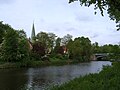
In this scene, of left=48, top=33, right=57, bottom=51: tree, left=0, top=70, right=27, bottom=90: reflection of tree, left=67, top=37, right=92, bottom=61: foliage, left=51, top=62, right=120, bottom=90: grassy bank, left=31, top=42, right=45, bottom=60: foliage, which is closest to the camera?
left=51, top=62, right=120, bottom=90: grassy bank

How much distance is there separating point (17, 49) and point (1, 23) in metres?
27.6

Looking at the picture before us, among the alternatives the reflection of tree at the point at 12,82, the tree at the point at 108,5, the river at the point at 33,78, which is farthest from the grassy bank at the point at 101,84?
the reflection of tree at the point at 12,82

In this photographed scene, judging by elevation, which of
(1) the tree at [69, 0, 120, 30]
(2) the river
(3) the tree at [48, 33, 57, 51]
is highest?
(3) the tree at [48, 33, 57, 51]

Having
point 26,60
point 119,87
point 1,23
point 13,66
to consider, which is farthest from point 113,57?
point 1,23

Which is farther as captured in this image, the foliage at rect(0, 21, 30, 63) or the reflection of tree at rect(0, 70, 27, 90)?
the foliage at rect(0, 21, 30, 63)

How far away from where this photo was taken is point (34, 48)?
313ft

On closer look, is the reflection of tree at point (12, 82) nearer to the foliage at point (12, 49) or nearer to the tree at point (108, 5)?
the tree at point (108, 5)

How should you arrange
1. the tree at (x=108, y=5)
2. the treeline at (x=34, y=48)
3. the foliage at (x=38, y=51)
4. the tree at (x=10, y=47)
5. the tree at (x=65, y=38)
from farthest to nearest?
the tree at (x=65, y=38), the foliage at (x=38, y=51), the treeline at (x=34, y=48), the tree at (x=10, y=47), the tree at (x=108, y=5)

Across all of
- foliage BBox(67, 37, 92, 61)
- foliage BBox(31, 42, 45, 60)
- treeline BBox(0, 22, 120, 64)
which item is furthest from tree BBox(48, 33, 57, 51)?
foliage BBox(31, 42, 45, 60)

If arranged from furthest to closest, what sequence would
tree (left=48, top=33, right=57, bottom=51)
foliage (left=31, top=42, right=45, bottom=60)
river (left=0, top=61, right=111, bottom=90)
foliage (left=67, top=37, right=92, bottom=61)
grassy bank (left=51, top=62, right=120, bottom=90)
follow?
1. foliage (left=67, top=37, right=92, bottom=61)
2. tree (left=48, top=33, right=57, bottom=51)
3. foliage (left=31, top=42, right=45, bottom=60)
4. river (left=0, top=61, right=111, bottom=90)
5. grassy bank (left=51, top=62, right=120, bottom=90)

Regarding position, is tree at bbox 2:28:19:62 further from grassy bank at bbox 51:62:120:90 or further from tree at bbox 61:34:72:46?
tree at bbox 61:34:72:46

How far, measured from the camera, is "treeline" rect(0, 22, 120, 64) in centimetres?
7716

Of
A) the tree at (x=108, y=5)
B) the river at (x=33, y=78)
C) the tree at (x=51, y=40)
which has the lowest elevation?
the river at (x=33, y=78)

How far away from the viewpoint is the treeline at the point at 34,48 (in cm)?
7716
